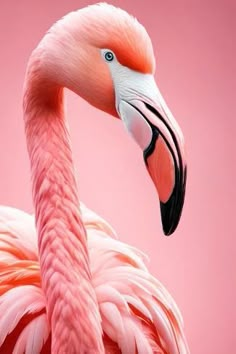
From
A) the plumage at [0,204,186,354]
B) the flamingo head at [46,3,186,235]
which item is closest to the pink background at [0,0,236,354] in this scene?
the plumage at [0,204,186,354]

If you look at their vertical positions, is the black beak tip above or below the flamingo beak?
below

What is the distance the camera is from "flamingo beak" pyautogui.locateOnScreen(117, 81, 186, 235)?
0.86m

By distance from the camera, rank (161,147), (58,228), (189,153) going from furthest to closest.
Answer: (189,153)
(58,228)
(161,147)

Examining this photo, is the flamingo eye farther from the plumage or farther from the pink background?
the pink background

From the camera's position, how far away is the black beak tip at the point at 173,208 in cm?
87

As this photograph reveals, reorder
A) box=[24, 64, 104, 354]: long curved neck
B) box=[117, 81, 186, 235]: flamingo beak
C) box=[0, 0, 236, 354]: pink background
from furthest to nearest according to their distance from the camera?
1. box=[0, 0, 236, 354]: pink background
2. box=[24, 64, 104, 354]: long curved neck
3. box=[117, 81, 186, 235]: flamingo beak

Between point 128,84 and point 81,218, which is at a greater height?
point 128,84

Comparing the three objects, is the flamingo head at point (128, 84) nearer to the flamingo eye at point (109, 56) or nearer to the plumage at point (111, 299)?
the flamingo eye at point (109, 56)

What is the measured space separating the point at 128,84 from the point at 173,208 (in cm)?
17

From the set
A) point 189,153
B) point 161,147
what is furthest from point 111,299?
point 189,153

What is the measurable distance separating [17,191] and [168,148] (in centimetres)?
83

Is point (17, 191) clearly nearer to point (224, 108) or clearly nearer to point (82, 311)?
point (224, 108)

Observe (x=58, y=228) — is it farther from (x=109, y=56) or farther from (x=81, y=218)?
(x=109, y=56)

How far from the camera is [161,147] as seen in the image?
34.1 inches
